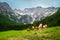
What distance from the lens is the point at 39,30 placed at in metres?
45.8

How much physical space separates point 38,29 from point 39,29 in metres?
0.78

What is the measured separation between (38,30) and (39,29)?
1.13 ft

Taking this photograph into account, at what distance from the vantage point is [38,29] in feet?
153

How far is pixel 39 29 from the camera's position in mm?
45969

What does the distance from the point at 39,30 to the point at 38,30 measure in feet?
0.93

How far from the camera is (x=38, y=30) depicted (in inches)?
1810

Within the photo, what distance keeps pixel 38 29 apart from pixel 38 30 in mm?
779
